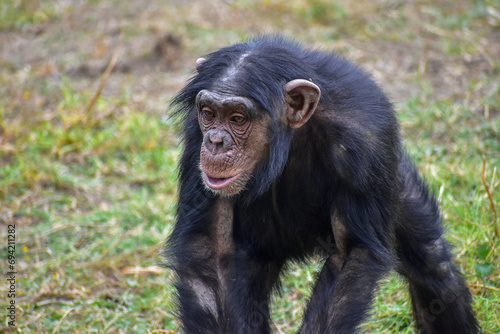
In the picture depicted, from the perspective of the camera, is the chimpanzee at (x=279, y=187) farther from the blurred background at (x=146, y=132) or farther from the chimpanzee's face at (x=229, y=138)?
the blurred background at (x=146, y=132)

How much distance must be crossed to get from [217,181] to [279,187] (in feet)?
2.00

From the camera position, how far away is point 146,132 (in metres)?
9.16

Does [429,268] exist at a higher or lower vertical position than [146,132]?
higher

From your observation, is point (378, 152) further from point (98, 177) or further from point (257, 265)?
point (98, 177)

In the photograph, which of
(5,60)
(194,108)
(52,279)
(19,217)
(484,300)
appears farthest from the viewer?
(5,60)

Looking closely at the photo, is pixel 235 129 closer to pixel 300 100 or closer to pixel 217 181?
pixel 217 181

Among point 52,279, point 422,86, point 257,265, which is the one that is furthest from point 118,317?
point 422,86

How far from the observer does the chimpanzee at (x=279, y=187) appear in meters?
4.48

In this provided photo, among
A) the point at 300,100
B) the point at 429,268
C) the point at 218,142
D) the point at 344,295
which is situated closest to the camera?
the point at 344,295

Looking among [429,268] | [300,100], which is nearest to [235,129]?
[300,100]

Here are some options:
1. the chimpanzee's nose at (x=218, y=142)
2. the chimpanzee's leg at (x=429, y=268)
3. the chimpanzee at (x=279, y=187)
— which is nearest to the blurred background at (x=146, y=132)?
the chimpanzee's leg at (x=429, y=268)

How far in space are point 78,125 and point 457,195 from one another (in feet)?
17.1

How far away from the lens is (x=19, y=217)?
7.77 meters

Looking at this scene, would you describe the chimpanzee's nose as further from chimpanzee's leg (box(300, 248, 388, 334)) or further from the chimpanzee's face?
chimpanzee's leg (box(300, 248, 388, 334))
